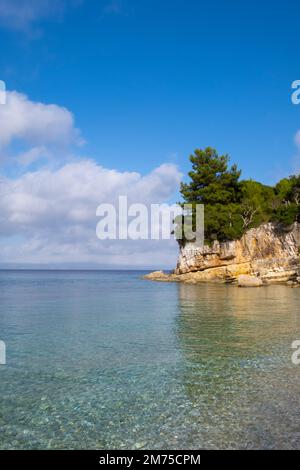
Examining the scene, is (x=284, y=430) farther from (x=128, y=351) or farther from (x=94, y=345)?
(x=94, y=345)

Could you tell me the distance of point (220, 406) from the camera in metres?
6.95

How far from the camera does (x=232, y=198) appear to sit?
60.5 metres

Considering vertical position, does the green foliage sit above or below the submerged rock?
above

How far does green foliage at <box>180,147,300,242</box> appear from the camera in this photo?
52594mm

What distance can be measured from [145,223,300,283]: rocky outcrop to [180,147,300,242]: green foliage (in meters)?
1.44

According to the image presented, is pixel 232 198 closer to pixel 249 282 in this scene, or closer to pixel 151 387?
pixel 249 282

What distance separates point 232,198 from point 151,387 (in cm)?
5510

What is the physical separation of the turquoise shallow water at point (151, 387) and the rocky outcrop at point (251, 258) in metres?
35.4

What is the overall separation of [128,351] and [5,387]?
14.6 feet

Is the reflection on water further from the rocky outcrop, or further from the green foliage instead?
the green foliage
